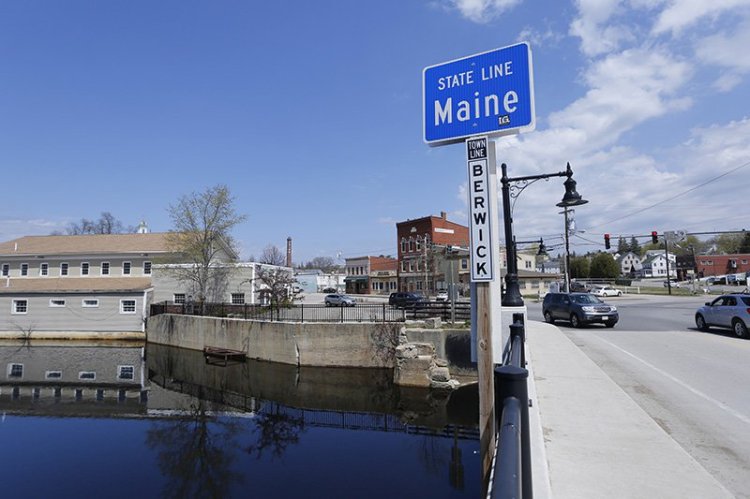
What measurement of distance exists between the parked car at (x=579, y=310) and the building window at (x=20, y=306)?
40.6 m

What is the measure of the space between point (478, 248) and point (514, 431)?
2.47 meters

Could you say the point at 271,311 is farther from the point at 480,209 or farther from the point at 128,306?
the point at 480,209

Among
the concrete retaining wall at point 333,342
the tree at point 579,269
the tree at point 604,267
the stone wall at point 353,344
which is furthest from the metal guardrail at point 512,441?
the tree at point 579,269

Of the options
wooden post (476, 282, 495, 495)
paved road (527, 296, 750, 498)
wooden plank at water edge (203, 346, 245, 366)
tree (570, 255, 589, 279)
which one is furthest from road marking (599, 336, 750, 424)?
tree (570, 255, 589, 279)

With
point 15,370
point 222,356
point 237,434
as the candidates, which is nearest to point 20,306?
point 15,370

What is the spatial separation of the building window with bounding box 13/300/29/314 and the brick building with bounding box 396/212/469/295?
1626 inches

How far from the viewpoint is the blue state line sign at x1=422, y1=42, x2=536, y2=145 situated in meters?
4.23

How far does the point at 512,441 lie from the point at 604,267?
298 feet

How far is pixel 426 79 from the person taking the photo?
4734 millimetres

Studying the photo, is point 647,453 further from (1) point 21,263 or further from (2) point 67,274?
(1) point 21,263

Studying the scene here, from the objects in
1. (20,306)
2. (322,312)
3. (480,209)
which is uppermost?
(480,209)

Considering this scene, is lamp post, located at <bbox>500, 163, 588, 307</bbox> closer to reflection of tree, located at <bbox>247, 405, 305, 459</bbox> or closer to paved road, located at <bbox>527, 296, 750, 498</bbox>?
paved road, located at <bbox>527, 296, 750, 498</bbox>

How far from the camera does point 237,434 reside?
47.8ft

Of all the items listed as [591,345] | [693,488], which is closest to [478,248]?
[693,488]
